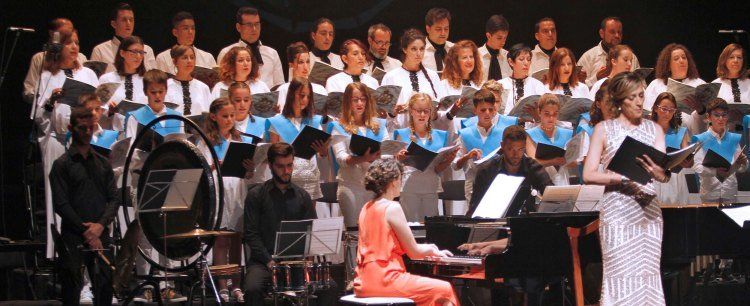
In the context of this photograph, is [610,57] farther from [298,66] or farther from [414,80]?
[298,66]

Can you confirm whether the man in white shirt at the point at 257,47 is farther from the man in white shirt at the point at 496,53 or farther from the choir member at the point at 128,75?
the man in white shirt at the point at 496,53

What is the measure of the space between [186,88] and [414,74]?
1799mm

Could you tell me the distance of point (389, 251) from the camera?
524 cm

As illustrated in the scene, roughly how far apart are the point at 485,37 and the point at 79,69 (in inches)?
161

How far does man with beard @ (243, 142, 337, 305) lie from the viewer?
637cm

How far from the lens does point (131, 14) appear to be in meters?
8.42

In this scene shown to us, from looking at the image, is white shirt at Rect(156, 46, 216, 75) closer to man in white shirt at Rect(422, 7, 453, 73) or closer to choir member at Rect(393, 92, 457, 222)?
man in white shirt at Rect(422, 7, 453, 73)

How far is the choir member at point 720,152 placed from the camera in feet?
26.1

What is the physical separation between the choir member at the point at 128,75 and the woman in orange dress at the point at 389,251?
2940 mm

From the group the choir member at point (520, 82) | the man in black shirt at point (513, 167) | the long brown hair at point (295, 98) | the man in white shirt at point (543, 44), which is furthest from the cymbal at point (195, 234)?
the man in white shirt at point (543, 44)

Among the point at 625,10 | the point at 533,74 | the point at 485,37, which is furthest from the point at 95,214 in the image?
the point at 625,10

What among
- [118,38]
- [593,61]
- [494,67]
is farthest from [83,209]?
[593,61]

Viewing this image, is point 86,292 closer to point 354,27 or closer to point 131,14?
point 131,14

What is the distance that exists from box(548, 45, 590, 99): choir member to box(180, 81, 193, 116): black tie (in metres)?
2.83
